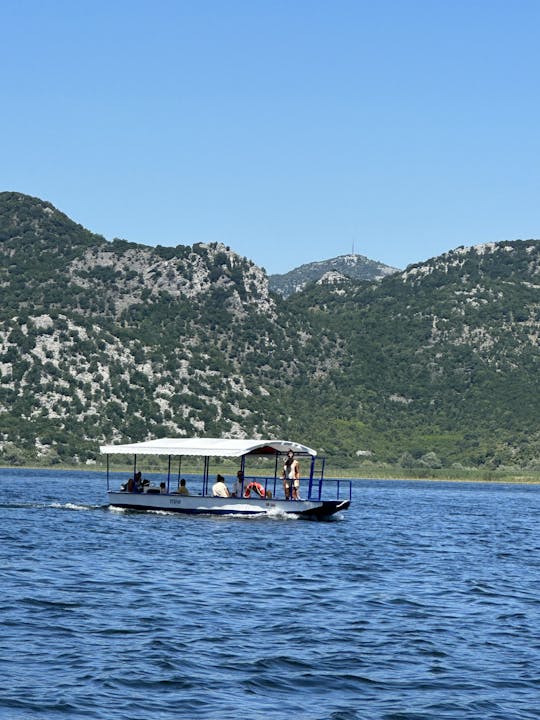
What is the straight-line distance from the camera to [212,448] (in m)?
63.2

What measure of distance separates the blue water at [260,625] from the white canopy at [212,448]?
588 cm

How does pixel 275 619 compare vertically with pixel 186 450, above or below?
below

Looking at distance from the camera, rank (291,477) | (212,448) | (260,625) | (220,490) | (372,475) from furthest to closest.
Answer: (372,475) → (291,477) → (220,490) → (212,448) → (260,625)

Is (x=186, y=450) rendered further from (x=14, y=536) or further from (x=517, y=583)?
(x=517, y=583)

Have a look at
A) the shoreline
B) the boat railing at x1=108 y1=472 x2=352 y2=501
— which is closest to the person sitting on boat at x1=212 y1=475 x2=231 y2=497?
the boat railing at x1=108 y1=472 x2=352 y2=501

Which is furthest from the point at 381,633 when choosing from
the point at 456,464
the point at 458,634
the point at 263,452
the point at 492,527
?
the point at 456,464

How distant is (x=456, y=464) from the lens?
185125 mm

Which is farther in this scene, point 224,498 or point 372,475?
point 372,475

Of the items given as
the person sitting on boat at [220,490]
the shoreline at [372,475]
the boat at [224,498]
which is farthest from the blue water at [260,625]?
the shoreline at [372,475]

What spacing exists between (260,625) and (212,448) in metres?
33.6

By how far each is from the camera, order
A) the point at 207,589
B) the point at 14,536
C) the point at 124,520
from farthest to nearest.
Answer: the point at 124,520
the point at 14,536
the point at 207,589

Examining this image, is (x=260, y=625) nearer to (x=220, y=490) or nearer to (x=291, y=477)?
(x=220, y=490)

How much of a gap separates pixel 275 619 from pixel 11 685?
9610mm

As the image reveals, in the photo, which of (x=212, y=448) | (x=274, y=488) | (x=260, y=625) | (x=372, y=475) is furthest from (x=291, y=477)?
(x=372, y=475)
